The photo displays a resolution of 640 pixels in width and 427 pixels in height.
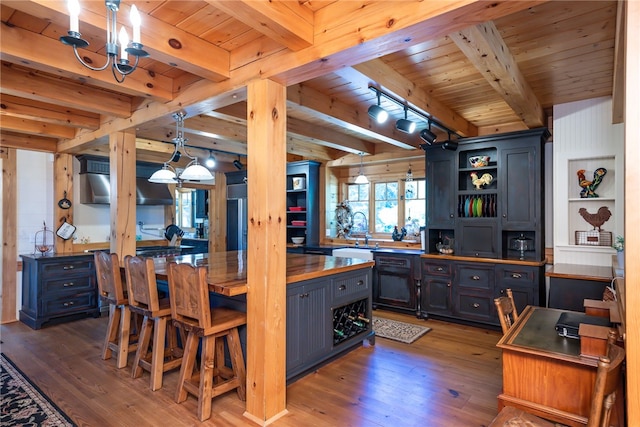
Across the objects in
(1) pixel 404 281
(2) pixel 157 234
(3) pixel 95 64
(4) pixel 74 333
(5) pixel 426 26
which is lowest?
(4) pixel 74 333

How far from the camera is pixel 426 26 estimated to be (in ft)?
5.48

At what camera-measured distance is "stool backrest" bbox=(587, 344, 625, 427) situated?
1222 mm

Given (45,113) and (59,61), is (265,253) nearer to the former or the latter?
(59,61)

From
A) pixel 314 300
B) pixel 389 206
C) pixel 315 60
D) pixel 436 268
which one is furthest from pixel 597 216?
pixel 315 60

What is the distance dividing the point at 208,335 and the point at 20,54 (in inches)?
82.7

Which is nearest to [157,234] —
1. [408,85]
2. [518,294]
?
[408,85]

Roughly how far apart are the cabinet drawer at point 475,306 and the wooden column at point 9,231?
5653 millimetres

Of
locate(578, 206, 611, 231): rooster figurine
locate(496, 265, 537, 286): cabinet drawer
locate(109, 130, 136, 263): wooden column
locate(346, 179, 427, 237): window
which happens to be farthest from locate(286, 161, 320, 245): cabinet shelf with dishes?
locate(578, 206, 611, 231): rooster figurine

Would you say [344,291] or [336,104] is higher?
[336,104]

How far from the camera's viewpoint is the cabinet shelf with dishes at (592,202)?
12.4 feet

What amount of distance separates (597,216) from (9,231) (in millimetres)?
6948

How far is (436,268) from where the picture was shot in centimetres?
454

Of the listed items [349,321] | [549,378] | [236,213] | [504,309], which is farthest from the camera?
[236,213]

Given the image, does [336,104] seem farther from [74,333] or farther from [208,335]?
[74,333]
